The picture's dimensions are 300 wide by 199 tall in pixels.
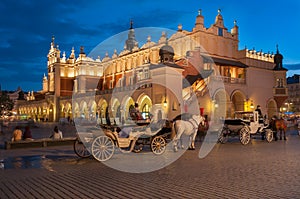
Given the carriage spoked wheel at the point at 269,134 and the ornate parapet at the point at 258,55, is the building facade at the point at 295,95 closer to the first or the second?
the ornate parapet at the point at 258,55

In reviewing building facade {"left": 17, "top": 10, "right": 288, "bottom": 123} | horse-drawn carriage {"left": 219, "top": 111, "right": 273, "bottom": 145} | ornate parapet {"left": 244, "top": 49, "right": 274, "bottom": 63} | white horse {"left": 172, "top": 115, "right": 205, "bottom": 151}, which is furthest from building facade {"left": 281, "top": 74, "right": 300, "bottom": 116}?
white horse {"left": 172, "top": 115, "right": 205, "bottom": 151}

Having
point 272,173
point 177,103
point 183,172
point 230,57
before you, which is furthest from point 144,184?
point 230,57

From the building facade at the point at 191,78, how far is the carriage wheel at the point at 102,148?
16.9ft

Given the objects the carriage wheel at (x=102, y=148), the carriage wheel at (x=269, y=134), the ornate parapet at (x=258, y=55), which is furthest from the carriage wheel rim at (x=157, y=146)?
the ornate parapet at (x=258, y=55)

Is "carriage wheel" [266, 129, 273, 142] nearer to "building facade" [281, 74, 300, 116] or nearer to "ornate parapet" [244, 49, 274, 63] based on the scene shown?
"ornate parapet" [244, 49, 274, 63]

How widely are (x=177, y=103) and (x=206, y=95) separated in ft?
12.4

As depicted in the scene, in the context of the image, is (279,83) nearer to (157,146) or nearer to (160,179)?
(157,146)

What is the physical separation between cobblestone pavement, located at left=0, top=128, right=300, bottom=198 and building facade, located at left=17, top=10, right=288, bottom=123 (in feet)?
21.4

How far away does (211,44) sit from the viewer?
3428cm

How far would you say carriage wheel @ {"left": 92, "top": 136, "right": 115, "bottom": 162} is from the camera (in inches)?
393

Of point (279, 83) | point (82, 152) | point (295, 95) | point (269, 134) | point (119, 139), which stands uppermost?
point (295, 95)

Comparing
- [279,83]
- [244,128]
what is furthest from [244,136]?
[279,83]

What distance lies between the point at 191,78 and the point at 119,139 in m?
19.3

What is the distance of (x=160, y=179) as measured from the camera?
7254 mm
